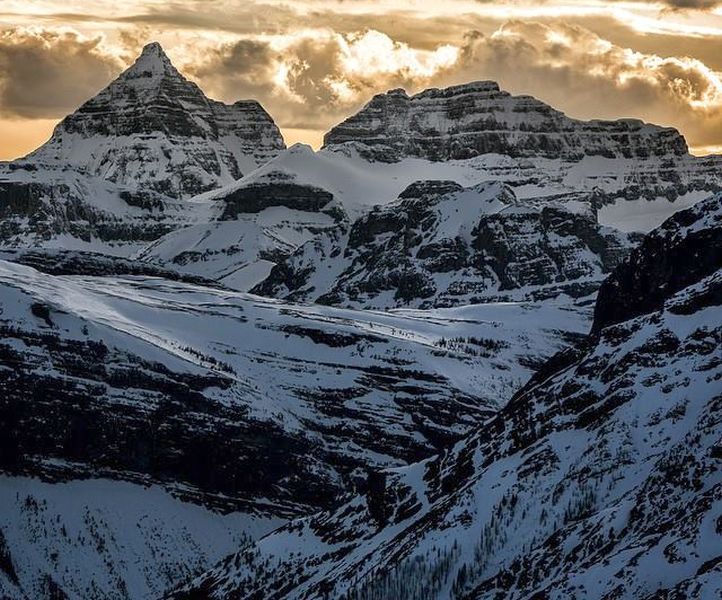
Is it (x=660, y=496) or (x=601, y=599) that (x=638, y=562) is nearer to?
(x=601, y=599)

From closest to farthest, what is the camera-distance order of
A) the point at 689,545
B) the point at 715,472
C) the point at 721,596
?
the point at 721,596 < the point at 689,545 < the point at 715,472

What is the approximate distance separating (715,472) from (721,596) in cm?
3927

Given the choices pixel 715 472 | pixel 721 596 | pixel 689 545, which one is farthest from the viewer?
pixel 715 472

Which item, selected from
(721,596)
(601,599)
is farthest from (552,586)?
(721,596)

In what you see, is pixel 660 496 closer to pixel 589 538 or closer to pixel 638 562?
pixel 589 538

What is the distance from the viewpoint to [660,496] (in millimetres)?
197125

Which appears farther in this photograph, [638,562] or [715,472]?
[715,472]

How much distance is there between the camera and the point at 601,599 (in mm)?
174750

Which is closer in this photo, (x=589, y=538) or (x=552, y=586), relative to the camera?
(x=552, y=586)

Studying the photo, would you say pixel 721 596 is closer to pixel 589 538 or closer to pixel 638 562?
pixel 638 562

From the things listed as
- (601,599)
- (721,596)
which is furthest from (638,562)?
(721,596)

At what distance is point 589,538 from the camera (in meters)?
200

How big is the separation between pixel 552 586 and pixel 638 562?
10867 mm

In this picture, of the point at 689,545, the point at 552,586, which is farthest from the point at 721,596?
the point at 552,586
